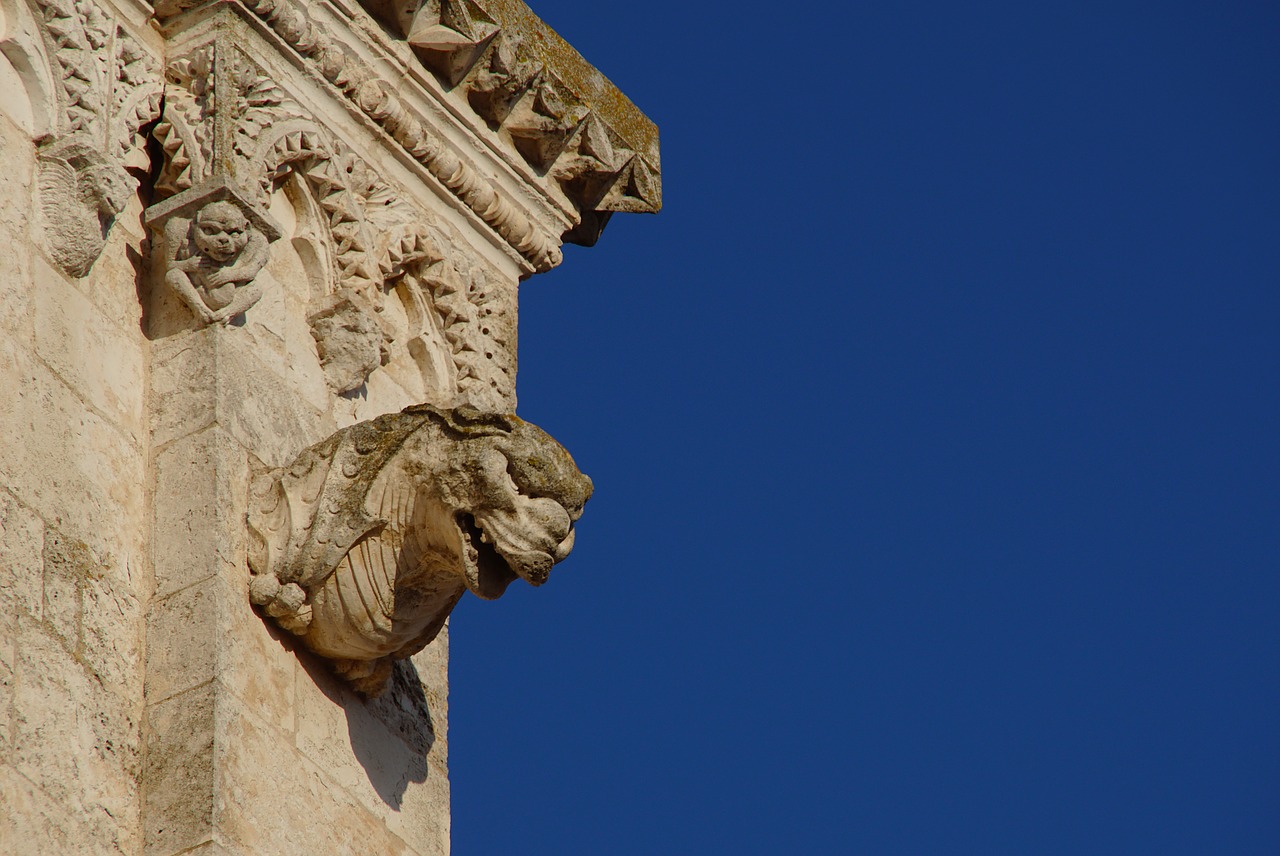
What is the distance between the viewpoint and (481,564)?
608 centimetres

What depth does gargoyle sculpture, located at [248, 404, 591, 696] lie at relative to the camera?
6.00 metres

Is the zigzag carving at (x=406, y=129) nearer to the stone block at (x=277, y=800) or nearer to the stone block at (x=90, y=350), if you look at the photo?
the stone block at (x=90, y=350)

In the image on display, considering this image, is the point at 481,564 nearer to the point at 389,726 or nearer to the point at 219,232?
the point at 389,726

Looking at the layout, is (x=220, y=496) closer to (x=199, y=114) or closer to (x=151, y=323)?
(x=151, y=323)

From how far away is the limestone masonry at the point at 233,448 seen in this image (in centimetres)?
548

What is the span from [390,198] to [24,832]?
2635 mm

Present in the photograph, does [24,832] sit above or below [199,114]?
below

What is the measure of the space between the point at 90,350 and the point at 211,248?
0.44 m

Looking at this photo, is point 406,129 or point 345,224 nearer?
point 345,224

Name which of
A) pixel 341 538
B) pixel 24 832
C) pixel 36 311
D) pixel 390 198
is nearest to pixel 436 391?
pixel 390 198

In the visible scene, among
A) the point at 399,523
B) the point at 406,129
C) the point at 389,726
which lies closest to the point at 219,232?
the point at 399,523

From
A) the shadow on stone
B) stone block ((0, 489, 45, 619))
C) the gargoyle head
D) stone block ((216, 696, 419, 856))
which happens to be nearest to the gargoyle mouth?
the gargoyle head

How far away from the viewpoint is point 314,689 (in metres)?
6.11

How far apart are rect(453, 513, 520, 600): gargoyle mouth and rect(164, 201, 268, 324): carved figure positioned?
82 cm
